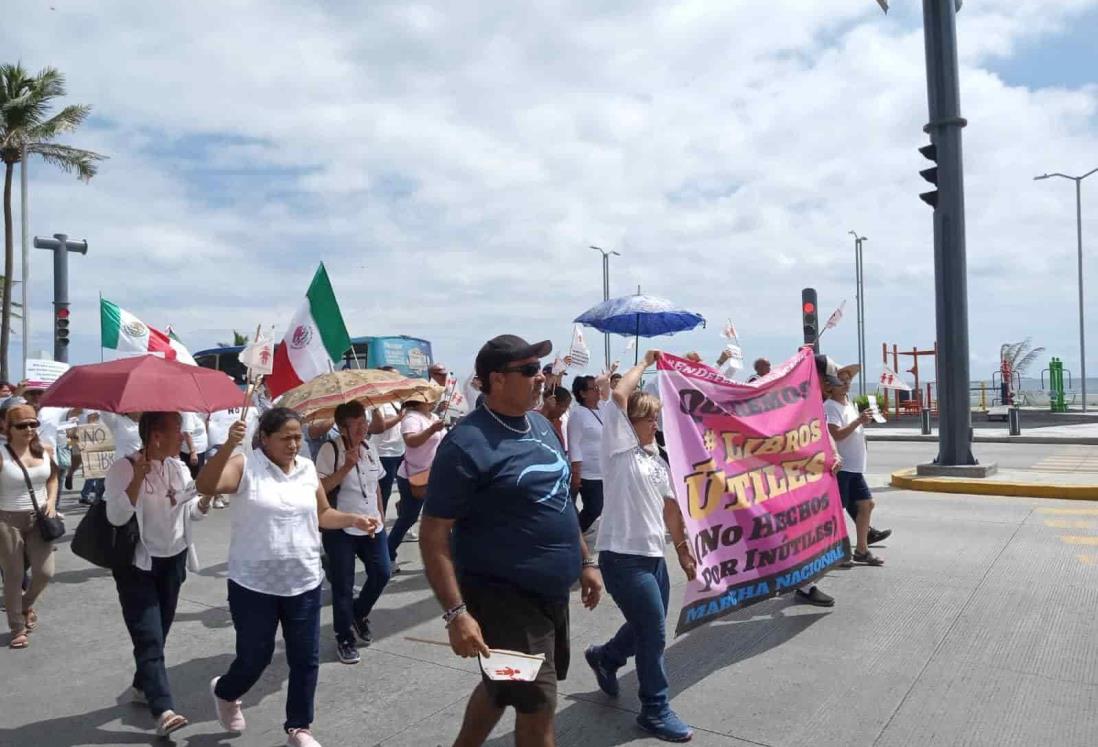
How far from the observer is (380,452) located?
8789 mm

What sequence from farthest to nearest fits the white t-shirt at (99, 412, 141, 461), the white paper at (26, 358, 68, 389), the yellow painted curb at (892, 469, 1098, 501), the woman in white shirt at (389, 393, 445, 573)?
the white paper at (26, 358, 68, 389)
the yellow painted curb at (892, 469, 1098, 501)
the white t-shirt at (99, 412, 141, 461)
the woman in white shirt at (389, 393, 445, 573)

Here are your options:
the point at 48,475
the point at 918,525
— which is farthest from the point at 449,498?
the point at 918,525

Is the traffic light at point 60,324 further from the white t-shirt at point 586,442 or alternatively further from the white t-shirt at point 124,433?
the white t-shirt at point 586,442

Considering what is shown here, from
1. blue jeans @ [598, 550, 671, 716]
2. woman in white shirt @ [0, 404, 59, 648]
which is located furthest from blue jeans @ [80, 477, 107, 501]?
blue jeans @ [598, 550, 671, 716]

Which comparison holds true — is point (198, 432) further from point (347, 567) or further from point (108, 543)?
point (108, 543)

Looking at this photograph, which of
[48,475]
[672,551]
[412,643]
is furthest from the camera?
[672,551]

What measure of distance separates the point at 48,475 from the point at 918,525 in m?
7.84

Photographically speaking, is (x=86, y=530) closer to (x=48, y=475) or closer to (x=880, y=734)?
(x=48, y=475)

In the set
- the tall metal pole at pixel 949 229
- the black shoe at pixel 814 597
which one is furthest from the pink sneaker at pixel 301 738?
the tall metal pole at pixel 949 229

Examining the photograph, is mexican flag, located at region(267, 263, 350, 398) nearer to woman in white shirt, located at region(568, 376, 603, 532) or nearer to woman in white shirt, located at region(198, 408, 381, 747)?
woman in white shirt, located at region(568, 376, 603, 532)

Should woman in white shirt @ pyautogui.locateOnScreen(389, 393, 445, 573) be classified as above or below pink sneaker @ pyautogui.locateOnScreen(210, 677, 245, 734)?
above

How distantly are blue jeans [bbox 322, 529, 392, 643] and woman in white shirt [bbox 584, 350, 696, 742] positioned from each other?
1572 millimetres

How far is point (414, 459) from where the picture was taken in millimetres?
7574

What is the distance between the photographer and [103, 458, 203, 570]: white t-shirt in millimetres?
4305
